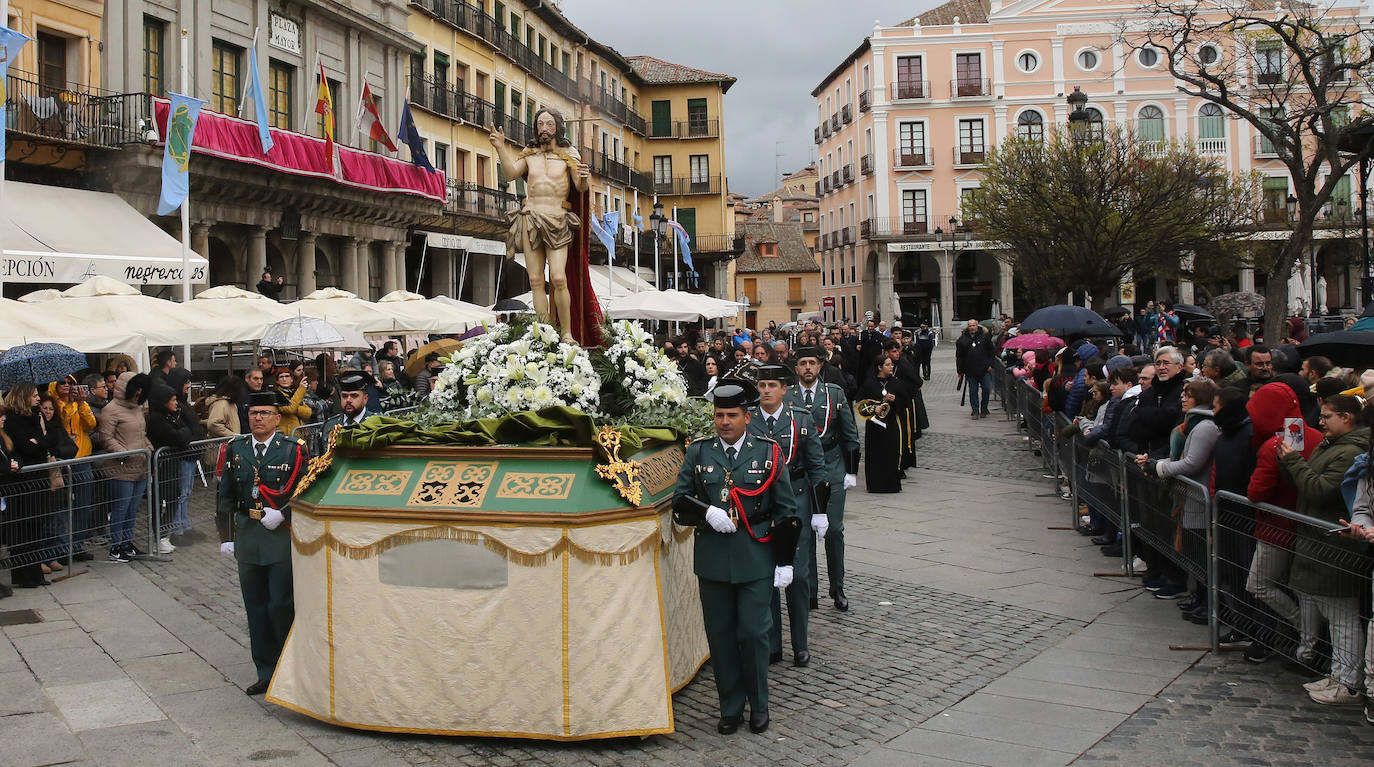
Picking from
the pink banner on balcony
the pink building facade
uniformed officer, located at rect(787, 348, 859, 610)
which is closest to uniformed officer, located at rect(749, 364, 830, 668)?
uniformed officer, located at rect(787, 348, 859, 610)

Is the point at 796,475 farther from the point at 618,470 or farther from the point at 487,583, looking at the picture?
the point at 487,583

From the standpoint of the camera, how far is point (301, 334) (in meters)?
15.0

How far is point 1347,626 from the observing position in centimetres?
628

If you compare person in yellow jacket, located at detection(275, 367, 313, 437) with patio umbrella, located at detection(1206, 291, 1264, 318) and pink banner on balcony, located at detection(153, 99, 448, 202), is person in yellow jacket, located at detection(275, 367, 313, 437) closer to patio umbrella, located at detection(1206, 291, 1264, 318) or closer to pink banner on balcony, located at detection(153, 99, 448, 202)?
pink banner on balcony, located at detection(153, 99, 448, 202)

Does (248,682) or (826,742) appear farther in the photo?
(248,682)

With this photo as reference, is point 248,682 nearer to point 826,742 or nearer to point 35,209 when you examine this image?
point 826,742

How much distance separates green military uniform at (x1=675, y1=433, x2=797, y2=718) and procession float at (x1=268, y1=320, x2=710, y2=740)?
0.26m

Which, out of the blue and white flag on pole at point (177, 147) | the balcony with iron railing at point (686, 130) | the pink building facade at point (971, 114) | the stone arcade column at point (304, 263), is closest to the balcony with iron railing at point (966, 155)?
the pink building facade at point (971, 114)

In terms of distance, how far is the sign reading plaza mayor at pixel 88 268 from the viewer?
15844mm

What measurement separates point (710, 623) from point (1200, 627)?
12.9ft

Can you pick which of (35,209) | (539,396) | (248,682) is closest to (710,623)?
(539,396)

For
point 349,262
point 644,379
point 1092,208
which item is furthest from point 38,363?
point 1092,208

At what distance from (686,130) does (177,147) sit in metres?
43.1

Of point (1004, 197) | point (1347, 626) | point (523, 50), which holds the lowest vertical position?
point (1347, 626)
